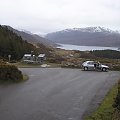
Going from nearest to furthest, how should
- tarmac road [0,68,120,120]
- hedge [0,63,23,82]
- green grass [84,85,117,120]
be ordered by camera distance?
green grass [84,85,117,120] → tarmac road [0,68,120,120] → hedge [0,63,23,82]

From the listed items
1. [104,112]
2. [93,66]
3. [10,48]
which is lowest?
[104,112]

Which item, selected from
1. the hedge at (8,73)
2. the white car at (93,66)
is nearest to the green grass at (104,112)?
the hedge at (8,73)

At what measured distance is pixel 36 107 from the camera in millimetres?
21609

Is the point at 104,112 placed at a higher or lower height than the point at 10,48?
lower

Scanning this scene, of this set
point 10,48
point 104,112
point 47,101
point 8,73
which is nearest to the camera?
point 104,112

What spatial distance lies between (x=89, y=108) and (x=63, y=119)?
3.63 meters

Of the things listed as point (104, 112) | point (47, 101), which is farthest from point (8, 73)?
point (104, 112)

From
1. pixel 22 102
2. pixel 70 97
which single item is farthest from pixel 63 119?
pixel 70 97

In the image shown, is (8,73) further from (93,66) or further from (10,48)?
(10,48)

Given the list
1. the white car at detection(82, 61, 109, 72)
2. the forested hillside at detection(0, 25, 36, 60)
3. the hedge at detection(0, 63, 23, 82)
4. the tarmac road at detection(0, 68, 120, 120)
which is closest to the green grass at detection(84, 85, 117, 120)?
the tarmac road at detection(0, 68, 120, 120)

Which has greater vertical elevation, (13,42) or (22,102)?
(13,42)

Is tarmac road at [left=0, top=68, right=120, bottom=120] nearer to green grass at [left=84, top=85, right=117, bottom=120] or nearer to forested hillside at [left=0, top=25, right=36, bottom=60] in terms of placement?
green grass at [left=84, top=85, right=117, bottom=120]

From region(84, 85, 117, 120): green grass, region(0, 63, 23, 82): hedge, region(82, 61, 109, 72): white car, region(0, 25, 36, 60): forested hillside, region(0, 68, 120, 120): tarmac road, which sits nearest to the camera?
region(84, 85, 117, 120): green grass

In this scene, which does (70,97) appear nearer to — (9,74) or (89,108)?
(89,108)
